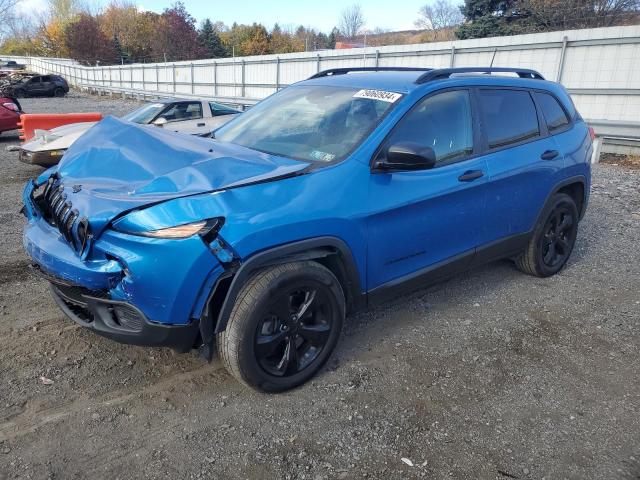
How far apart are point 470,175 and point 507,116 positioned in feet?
2.77

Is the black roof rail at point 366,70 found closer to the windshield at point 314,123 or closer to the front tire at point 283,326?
the windshield at point 314,123

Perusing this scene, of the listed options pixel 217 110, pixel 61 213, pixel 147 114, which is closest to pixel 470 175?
pixel 61 213

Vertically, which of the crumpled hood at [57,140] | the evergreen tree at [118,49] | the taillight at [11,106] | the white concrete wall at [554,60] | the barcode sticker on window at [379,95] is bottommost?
the crumpled hood at [57,140]

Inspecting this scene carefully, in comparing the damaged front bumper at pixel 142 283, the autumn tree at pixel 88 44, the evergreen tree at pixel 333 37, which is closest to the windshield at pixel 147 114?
the damaged front bumper at pixel 142 283

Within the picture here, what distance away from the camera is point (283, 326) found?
115 inches

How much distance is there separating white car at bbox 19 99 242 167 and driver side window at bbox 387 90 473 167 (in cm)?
545

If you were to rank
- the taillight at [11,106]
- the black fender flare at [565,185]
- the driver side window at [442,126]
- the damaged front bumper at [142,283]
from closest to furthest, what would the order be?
the damaged front bumper at [142,283] → the driver side window at [442,126] → the black fender flare at [565,185] → the taillight at [11,106]

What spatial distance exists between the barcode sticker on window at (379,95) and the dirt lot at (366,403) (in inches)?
65.8

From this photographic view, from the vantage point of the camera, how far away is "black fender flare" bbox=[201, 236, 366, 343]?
8.64 ft

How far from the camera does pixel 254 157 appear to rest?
3141 mm

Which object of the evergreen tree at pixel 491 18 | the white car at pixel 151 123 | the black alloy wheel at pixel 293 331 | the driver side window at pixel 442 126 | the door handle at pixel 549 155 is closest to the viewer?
the black alloy wheel at pixel 293 331

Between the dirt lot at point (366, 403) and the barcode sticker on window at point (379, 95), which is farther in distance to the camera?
the barcode sticker on window at point (379, 95)

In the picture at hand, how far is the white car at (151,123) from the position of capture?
8719mm

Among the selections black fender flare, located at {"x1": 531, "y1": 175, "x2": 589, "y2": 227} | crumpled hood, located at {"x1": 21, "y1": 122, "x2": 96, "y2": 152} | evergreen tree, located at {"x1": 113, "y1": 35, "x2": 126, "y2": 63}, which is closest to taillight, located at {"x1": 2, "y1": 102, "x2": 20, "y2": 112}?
crumpled hood, located at {"x1": 21, "y1": 122, "x2": 96, "y2": 152}
